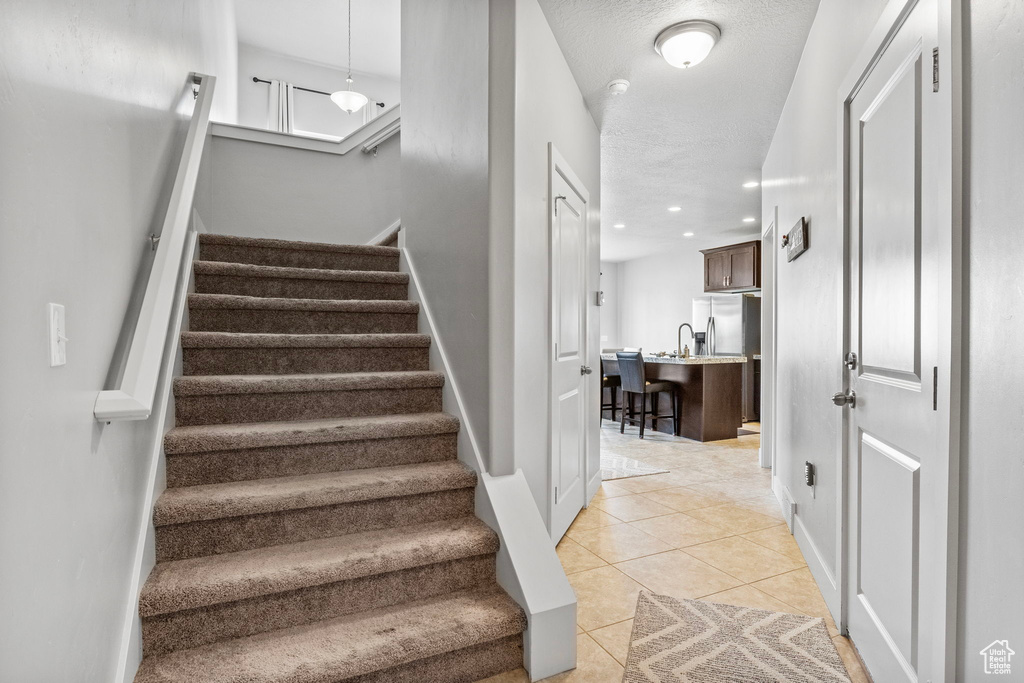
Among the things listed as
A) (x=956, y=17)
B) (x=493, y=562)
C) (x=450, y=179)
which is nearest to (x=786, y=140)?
(x=450, y=179)

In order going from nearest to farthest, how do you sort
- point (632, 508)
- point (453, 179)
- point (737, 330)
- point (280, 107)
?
point (453, 179)
point (632, 508)
point (280, 107)
point (737, 330)

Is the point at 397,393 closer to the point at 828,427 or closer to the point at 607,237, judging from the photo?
the point at 828,427

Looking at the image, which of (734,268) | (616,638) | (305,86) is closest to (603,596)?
(616,638)

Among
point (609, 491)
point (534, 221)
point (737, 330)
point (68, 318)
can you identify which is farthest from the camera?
point (737, 330)

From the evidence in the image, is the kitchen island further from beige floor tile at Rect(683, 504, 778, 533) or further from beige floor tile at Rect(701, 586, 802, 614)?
beige floor tile at Rect(701, 586, 802, 614)

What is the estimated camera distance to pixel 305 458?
2045 mm

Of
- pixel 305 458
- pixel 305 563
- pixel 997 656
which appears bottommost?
pixel 305 563

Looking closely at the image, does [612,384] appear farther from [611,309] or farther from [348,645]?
[348,645]

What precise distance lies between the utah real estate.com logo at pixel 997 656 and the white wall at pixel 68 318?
5.22 ft

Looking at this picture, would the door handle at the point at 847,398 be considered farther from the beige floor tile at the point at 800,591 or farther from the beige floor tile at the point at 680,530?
the beige floor tile at the point at 680,530

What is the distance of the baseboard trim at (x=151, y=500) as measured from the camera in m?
1.36

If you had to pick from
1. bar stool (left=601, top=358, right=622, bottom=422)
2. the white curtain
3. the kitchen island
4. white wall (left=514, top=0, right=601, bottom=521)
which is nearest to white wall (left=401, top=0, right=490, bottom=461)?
white wall (left=514, top=0, right=601, bottom=521)

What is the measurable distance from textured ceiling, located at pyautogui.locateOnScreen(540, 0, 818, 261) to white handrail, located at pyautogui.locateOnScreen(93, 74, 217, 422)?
1.79 m

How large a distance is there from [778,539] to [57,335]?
10.3ft
